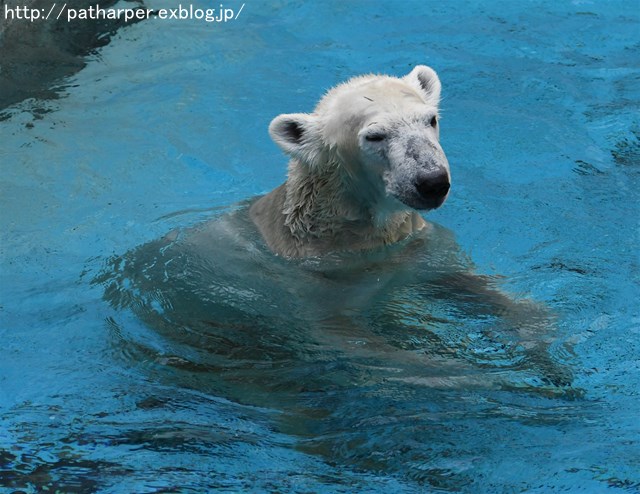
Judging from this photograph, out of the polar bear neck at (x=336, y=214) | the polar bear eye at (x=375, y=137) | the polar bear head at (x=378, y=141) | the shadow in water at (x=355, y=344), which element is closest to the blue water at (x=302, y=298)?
the shadow in water at (x=355, y=344)

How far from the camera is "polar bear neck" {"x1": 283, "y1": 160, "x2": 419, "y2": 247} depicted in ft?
18.2

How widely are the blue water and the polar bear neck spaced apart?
0.14 m

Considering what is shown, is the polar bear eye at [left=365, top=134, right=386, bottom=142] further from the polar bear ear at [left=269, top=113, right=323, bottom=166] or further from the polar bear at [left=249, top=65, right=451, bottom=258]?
the polar bear ear at [left=269, top=113, right=323, bottom=166]

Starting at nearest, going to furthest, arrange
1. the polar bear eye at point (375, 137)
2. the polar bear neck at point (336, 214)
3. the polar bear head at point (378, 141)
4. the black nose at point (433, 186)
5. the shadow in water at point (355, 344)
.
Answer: the shadow in water at point (355, 344) → the black nose at point (433, 186) → the polar bear head at point (378, 141) → the polar bear eye at point (375, 137) → the polar bear neck at point (336, 214)

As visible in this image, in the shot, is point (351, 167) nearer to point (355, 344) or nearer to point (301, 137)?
point (301, 137)

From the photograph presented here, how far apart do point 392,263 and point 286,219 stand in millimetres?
684

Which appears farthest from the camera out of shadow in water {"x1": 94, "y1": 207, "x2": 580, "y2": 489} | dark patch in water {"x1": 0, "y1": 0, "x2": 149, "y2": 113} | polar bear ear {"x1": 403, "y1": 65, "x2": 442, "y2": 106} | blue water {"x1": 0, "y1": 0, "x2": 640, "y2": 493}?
dark patch in water {"x1": 0, "y1": 0, "x2": 149, "y2": 113}

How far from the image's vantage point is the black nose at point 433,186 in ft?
15.7

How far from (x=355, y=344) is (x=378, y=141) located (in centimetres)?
110

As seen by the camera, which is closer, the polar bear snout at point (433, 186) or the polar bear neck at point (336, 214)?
the polar bear snout at point (433, 186)

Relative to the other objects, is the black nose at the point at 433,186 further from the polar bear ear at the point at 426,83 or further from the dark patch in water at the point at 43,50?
the dark patch in water at the point at 43,50

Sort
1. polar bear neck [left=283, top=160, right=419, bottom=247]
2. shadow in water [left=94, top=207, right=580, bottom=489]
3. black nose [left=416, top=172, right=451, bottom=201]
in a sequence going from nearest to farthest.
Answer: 1. shadow in water [left=94, top=207, right=580, bottom=489]
2. black nose [left=416, top=172, right=451, bottom=201]
3. polar bear neck [left=283, top=160, right=419, bottom=247]

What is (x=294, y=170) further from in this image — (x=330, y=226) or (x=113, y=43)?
(x=113, y=43)

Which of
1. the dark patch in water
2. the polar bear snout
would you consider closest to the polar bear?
the polar bear snout
